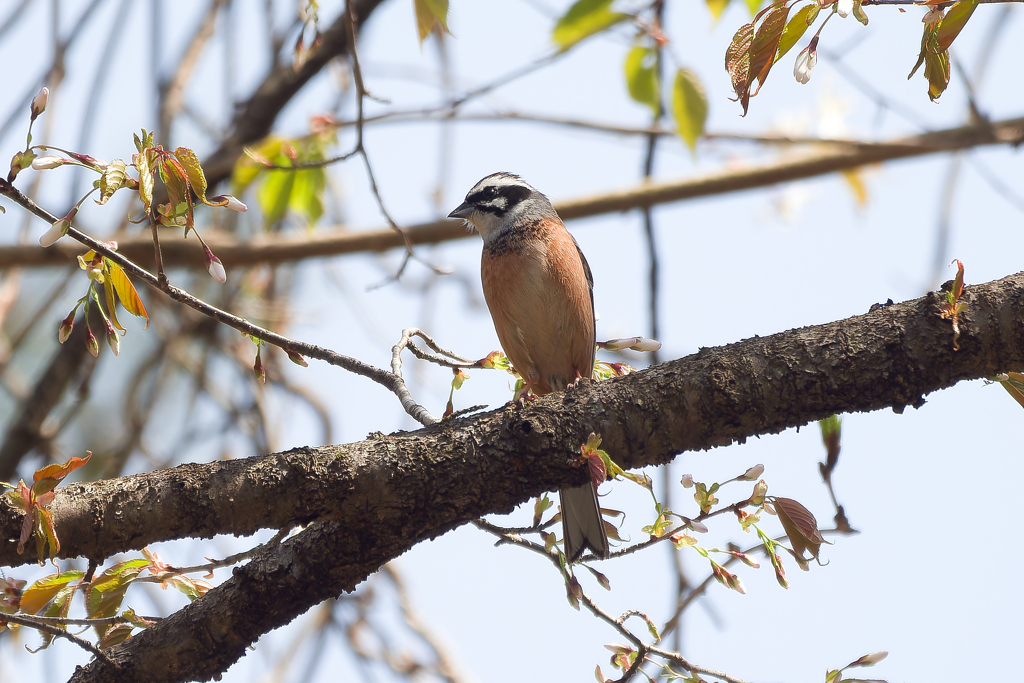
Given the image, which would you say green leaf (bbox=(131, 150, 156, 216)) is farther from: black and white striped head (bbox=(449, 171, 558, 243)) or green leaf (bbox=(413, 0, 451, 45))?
black and white striped head (bbox=(449, 171, 558, 243))

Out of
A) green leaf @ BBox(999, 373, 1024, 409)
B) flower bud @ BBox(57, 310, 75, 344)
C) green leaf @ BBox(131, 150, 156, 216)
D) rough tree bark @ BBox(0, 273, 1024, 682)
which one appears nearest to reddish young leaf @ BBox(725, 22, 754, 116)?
rough tree bark @ BBox(0, 273, 1024, 682)

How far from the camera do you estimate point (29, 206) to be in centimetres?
232

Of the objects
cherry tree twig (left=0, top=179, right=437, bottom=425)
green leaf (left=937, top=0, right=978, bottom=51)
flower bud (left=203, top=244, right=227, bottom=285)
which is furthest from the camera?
flower bud (left=203, top=244, right=227, bottom=285)

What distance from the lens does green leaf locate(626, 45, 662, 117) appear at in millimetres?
4434

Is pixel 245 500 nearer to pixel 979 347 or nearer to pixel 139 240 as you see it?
pixel 979 347

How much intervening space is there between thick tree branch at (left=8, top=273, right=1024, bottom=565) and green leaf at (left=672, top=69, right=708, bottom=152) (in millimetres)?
1675

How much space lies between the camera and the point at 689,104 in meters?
4.19

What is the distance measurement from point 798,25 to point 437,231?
352cm

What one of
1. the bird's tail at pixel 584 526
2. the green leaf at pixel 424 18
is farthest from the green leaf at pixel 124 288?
the bird's tail at pixel 584 526

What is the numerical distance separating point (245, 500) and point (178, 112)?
5067 mm

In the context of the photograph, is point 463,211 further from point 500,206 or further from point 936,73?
point 936,73

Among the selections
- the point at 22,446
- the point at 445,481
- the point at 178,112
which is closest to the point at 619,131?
→ the point at 445,481

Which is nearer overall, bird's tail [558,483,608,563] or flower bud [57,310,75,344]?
flower bud [57,310,75,344]

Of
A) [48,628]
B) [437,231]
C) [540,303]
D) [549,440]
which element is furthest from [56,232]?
[437,231]
